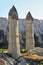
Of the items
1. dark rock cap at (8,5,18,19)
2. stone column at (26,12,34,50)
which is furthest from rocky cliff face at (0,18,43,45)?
dark rock cap at (8,5,18,19)

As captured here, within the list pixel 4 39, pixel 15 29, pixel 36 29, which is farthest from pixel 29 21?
pixel 36 29

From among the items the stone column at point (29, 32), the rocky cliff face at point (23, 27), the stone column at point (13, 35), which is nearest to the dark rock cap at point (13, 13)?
the stone column at point (13, 35)

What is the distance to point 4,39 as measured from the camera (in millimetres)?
52750

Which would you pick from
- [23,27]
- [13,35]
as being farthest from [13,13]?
[23,27]

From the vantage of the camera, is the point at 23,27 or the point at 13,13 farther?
the point at 23,27

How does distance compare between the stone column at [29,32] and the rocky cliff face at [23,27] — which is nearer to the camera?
the stone column at [29,32]

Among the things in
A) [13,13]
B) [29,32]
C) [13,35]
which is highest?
[13,13]

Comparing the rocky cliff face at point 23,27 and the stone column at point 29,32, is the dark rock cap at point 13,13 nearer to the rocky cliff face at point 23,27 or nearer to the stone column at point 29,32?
the stone column at point 29,32

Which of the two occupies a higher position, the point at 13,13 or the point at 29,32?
the point at 13,13

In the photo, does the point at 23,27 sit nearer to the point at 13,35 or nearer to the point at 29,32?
the point at 29,32

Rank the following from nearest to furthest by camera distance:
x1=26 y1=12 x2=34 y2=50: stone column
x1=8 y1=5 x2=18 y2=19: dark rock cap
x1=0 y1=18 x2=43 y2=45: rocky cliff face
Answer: x1=8 y1=5 x2=18 y2=19: dark rock cap
x1=26 y1=12 x2=34 y2=50: stone column
x1=0 y1=18 x2=43 y2=45: rocky cliff face

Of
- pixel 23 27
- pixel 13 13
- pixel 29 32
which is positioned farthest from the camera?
pixel 23 27

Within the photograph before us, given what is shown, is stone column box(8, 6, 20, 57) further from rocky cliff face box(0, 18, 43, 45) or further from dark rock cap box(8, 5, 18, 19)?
rocky cliff face box(0, 18, 43, 45)

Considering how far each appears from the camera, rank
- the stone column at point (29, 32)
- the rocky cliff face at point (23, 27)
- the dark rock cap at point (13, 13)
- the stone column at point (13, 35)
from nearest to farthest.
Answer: the stone column at point (13, 35)
the dark rock cap at point (13, 13)
the stone column at point (29, 32)
the rocky cliff face at point (23, 27)
